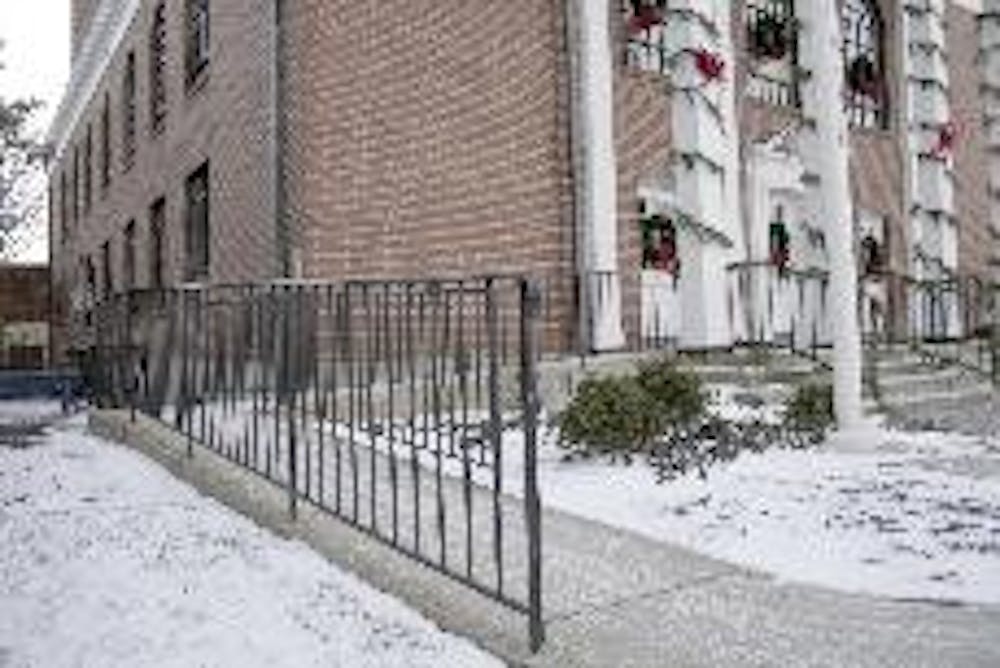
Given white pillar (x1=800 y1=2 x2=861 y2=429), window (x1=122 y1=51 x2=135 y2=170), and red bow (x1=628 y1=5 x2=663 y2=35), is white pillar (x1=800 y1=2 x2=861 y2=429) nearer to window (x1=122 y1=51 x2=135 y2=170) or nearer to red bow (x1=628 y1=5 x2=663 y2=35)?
red bow (x1=628 y1=5 x2=663 y2=35)

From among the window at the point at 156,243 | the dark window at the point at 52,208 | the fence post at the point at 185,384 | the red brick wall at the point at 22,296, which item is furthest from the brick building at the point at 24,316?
the fence post at the point at 185,384

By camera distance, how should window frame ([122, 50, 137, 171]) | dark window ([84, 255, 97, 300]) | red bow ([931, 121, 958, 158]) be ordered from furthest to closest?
dark window ([84, 255, 97, 300]), window frame ([122, 50, 137, 171]), red bow ([931, 121, 958, 158])

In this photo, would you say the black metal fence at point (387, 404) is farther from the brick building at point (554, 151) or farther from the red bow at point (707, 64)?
the red bow at point (707, 64)

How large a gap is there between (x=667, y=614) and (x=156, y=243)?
54.3ft

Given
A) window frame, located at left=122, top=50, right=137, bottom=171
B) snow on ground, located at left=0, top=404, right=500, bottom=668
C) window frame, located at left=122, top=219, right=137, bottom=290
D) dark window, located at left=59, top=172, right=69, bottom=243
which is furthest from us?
dark window, located at left=59, top=172, right=69, bottom=243

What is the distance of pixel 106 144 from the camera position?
24.8 m

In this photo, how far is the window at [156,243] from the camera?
1943cm

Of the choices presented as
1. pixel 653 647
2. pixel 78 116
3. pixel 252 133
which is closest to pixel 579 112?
pixel 252 133

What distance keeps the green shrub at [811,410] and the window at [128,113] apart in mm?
15029

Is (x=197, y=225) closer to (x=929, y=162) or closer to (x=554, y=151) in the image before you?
(x=554, y=151)

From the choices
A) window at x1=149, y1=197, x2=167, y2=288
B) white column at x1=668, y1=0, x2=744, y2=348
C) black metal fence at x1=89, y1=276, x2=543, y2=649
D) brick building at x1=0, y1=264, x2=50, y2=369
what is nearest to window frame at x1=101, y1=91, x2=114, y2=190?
window at x1=149, y1=197, x2=167, y2=288

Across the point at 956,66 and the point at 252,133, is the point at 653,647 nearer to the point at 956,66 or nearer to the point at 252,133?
the point at 252,133

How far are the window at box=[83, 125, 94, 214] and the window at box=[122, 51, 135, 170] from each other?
15.0ft

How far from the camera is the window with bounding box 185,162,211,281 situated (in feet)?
53.1
